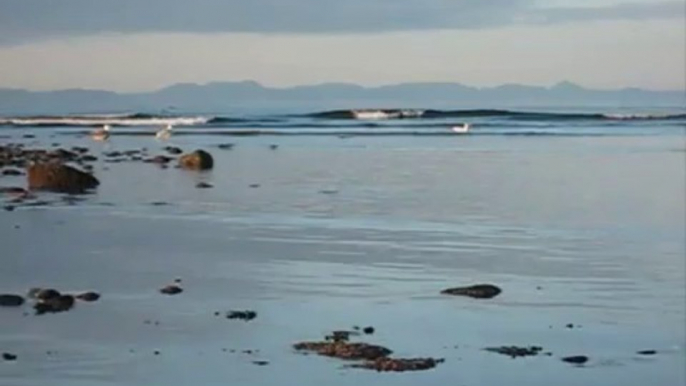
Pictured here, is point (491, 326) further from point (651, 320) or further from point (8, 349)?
point (8, 349)

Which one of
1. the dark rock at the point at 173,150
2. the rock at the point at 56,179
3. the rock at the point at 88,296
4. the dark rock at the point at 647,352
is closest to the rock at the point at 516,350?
the dark rock at the point at 647,352

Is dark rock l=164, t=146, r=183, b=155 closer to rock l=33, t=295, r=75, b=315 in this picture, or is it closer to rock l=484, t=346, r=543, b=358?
rock l=33, t=295, r=75, b=315

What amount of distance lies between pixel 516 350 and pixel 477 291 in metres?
2.62

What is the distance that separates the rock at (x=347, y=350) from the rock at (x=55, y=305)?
2813 mm

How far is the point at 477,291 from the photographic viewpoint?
13.1m

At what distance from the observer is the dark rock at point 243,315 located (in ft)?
39.5

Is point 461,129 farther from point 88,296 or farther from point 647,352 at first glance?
point 647,352

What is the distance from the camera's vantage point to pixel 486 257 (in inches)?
631

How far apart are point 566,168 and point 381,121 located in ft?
132

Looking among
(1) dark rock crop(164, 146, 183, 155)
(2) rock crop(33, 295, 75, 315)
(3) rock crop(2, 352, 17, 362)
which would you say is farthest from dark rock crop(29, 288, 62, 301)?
(1) dark rock crop(164, 146, 183, 155)

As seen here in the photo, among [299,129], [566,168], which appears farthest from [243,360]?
[299,129]

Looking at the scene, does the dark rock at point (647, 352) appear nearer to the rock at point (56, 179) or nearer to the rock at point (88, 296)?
the rock at point (88, 296)

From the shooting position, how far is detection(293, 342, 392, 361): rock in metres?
10.3

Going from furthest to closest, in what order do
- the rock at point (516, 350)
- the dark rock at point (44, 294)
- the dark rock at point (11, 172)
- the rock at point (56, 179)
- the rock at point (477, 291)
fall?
1. the dark rock at point (11, 172)
2. the rock at point (56, 179)
3. the rock at point (477, 291)
4. the dark rock at point (44, 294)
5. the rock at point (516, 350)
